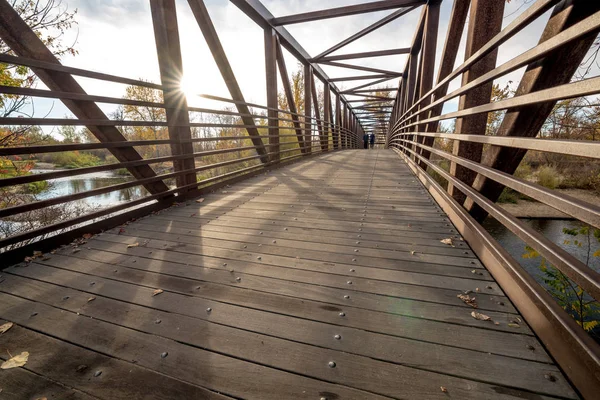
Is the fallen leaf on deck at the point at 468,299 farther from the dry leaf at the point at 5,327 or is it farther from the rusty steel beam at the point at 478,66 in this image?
the dry leaf at the point at 5,327

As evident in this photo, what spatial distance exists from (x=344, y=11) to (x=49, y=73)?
6084mm

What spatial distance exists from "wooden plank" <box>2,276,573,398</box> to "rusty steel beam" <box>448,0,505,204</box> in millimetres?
1907

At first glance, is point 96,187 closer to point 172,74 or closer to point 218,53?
point 218,53

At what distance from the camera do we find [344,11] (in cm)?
613

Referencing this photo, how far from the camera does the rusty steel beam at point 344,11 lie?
19.5ft

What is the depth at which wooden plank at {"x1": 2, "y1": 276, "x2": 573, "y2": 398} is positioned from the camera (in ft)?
3.20

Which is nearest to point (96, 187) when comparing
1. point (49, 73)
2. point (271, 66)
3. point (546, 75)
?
point (271, 66)

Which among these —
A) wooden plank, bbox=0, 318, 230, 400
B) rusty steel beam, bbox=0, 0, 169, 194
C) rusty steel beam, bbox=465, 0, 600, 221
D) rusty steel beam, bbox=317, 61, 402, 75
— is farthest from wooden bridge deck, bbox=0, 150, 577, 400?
rusty steel beam, bbox=317, 61, 402, 75

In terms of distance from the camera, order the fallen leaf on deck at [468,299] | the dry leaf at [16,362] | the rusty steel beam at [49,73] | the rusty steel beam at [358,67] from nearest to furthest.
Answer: the dry leaf at [16,362], the fallen leaf on deck at [468,299], the rusty steel beam at [49,73], the rusty steel beam at [358,67]

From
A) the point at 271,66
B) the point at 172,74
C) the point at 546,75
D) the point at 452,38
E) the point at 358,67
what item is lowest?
the point at 546,75

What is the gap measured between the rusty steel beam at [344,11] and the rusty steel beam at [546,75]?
227 inches

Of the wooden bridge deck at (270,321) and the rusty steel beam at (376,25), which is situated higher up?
the rusty steel beam at (376,25)

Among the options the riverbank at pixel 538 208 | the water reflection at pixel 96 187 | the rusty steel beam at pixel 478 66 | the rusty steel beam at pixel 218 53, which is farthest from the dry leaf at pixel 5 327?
the water reflection at pixel 96 187

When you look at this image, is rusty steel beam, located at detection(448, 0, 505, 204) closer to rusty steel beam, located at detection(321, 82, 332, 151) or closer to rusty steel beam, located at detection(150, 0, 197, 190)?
rusty steel beam, located at detection(150, 0, 197, 190)
